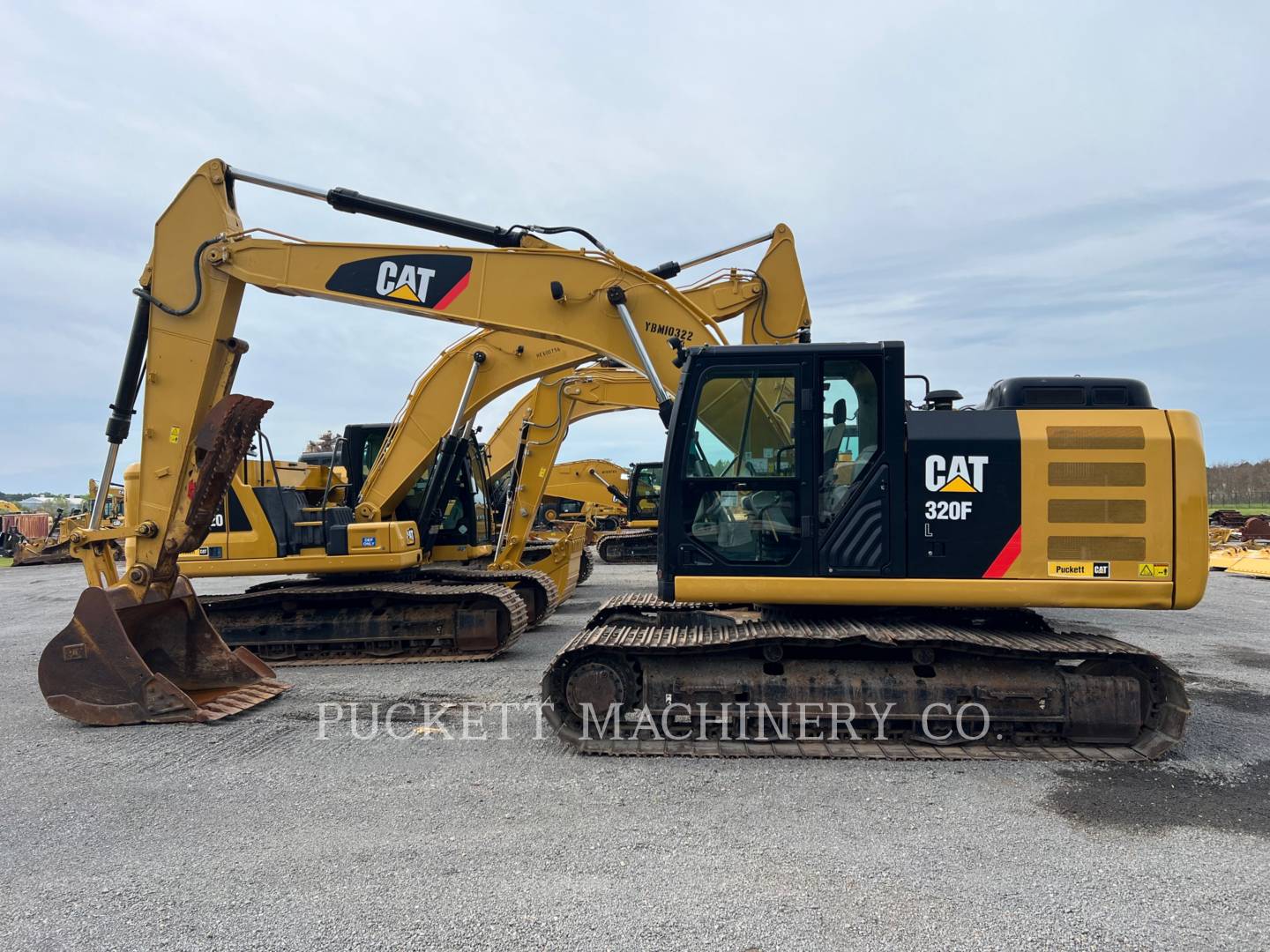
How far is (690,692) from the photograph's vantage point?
5.50m

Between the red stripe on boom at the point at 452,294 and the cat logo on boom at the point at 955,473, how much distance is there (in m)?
4.47

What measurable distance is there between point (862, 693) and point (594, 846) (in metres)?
2.23

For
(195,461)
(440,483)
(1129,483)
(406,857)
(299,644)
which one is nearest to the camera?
(406,857)

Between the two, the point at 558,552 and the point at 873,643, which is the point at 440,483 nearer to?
the point at 558,552

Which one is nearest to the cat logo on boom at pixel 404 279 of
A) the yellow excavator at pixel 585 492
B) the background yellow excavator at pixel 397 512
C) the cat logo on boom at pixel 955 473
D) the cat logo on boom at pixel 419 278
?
the cat logo on boom at pixel 419 278

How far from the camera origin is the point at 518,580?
33.1 feet

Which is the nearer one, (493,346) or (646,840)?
(646,840)

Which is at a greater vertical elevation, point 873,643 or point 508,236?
point 508,236

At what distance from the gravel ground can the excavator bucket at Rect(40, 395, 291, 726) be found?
0.23 m

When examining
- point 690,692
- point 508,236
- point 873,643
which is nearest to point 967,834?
point 873,643

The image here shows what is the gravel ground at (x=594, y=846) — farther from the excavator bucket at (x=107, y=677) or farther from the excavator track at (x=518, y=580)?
the excavator track at (x=518, y=580)

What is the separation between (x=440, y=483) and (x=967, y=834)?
7653 mm

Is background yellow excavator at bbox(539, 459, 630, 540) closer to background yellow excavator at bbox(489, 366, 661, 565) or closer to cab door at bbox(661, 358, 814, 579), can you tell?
background yellow excavator at bbox(489, 366, 661, 565)

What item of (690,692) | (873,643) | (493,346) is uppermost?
(493,346)
